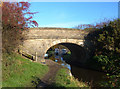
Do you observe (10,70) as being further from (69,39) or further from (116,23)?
(116,23)

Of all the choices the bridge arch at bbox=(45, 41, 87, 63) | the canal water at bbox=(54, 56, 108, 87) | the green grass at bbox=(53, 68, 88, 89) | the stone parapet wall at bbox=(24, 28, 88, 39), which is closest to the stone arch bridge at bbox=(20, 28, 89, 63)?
the stone parapet wall at bbox=(24, 28, 88, 39)

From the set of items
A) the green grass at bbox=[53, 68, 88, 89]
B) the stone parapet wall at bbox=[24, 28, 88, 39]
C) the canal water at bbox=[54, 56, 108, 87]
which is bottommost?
the canal water at bbox=[54, 56, 108, 87]

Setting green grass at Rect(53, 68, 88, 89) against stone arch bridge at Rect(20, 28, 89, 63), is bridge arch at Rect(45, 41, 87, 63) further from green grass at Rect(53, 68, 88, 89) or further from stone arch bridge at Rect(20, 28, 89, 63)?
green grass at Rect(53, 68, 88, 89)

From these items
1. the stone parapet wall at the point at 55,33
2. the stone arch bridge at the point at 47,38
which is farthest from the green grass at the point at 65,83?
the stone parapet wall at the point at 55,33

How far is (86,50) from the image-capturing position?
1608 centimetres

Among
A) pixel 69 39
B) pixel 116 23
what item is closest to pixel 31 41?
pixel 69 39

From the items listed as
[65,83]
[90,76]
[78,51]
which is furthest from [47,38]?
[65,83]

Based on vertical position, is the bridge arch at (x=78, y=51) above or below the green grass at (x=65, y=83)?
above

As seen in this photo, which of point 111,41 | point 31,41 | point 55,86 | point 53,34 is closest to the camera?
point 55,86

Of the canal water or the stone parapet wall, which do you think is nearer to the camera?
the canal water

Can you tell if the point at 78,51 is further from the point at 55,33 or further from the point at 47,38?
the point at 47,38

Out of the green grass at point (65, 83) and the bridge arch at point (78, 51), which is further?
the bridge arch at point (78, 51)

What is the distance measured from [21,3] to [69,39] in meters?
7.92

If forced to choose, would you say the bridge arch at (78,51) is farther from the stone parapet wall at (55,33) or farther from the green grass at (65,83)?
the green grass at (65,83)
